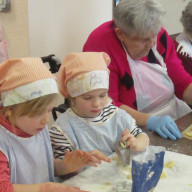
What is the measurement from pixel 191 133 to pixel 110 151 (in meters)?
0.39

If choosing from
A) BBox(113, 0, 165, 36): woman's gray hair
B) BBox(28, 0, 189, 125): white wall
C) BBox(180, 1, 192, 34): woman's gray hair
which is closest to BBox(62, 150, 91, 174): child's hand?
BBox(113, 0, 165, 36): woman's gray hair

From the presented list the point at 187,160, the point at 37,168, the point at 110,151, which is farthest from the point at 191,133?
the point at 37,168

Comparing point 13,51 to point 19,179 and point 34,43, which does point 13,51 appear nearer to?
point 34,43

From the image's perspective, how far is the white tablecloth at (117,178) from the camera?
96 cm

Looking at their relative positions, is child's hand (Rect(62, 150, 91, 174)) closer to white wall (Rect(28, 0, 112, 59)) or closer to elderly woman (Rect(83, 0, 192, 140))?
elderly woman (Rect(83, 0, 192, 140))

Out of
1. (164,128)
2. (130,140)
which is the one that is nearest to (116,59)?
(164,128)

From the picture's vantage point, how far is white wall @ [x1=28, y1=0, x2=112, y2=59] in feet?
6.15

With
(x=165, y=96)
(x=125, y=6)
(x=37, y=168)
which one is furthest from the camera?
(x=165, y=96)

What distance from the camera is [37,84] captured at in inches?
33.4

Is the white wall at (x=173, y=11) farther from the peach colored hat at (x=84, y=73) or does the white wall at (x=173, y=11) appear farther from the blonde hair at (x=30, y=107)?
the blonde hair at (x=30, y=107)

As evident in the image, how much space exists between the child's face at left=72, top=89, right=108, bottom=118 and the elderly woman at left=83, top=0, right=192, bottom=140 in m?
0.37

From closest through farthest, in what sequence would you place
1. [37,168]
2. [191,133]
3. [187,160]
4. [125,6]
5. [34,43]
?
[37,168] < [187,160] < [191,133] < [125,6] < [34,43]

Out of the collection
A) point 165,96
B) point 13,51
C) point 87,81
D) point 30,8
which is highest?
point 30,8

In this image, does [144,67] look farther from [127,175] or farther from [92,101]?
[127,175]
